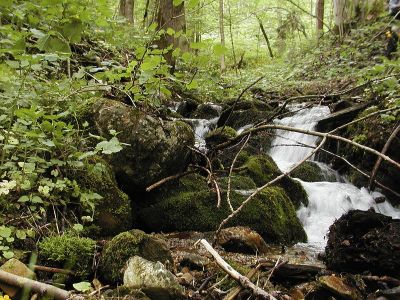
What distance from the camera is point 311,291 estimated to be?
276 centimetres

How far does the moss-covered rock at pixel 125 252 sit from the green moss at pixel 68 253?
0.11m

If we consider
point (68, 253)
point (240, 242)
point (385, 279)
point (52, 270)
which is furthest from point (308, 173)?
point (52, 270)

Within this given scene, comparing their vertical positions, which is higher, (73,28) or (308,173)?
(73,28)

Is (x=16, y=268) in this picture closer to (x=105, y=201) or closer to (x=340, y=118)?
(x=105, y=201)

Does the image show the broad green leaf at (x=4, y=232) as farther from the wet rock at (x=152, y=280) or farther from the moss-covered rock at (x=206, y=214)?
the moss-covered rock at (x=206, y=214)

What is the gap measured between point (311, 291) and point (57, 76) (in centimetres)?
408

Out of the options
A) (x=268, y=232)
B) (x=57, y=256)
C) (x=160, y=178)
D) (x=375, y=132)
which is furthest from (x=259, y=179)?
(x=57, y=256)

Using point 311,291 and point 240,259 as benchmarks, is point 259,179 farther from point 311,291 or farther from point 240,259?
point 311,291

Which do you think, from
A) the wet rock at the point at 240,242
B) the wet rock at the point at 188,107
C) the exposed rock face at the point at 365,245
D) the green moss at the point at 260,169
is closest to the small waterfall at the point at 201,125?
the wet rock at the point at 188,107

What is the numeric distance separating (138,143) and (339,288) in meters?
2.50

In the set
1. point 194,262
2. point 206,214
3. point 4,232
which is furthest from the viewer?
point 206,214

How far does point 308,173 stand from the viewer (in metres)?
7.05

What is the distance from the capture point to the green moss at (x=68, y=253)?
8.39 ft

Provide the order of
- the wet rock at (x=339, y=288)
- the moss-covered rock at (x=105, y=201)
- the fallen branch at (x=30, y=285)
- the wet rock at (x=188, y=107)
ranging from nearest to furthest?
the fallen branch at (x=30, y=285) → the wet rock at (x=339, y=288) → the moss-covered rock at (x=105, y=201) → the wet rock at (x=188, y=107)
